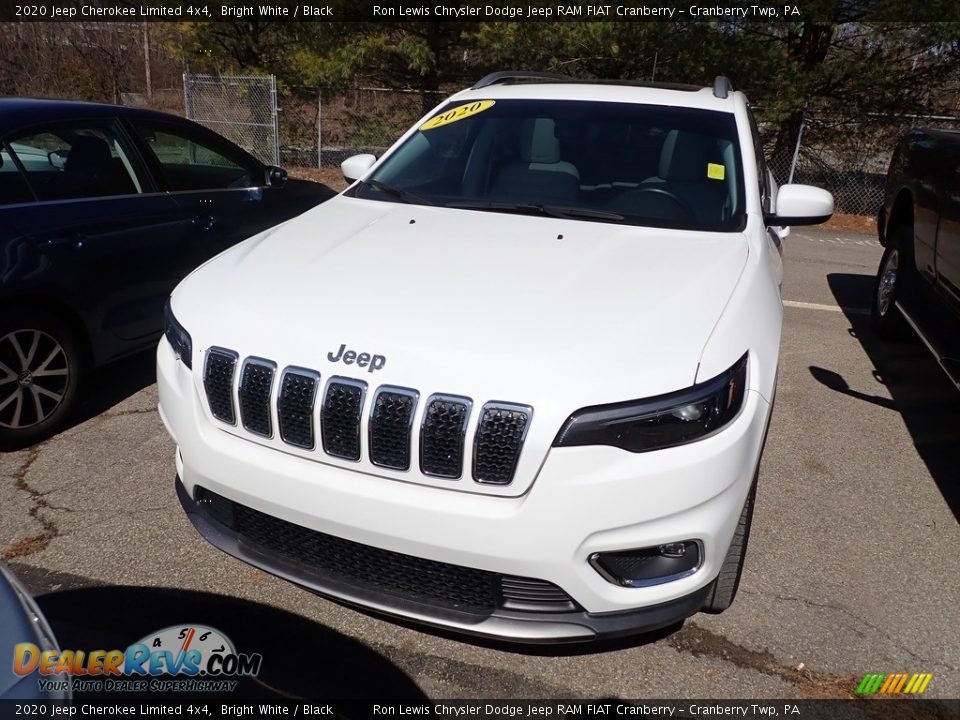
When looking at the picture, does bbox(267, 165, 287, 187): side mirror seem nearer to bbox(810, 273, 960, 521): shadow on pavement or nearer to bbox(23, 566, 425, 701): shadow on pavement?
bbox(23, 566, 425, 701): shadow on pavement

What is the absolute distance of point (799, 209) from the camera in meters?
3.54

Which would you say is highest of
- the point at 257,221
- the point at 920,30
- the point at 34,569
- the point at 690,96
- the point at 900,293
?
the point at 920,30

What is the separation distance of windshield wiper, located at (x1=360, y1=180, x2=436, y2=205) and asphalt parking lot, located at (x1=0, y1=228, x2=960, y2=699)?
171cm

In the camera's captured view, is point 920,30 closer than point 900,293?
No

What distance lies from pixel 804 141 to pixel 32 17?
1797 cm

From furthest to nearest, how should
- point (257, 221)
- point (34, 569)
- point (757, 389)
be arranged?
point (257, 221) → point (34, 569) → point (757, 389)

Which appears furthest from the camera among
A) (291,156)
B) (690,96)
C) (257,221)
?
(291,156)

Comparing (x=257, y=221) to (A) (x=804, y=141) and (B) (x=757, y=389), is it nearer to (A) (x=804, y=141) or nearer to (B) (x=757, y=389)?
(B) (x=757, y=389)

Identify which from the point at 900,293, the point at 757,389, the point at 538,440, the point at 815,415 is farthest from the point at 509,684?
the point at 900,293

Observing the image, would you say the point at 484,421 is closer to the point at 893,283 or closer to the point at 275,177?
the point at 275,177

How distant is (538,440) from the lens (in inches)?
79.2

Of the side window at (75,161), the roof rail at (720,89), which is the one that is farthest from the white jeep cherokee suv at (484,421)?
the side window at (75,161)

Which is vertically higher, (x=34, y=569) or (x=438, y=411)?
(x=438, y=411)

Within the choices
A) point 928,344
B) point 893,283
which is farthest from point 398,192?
point 893,283
